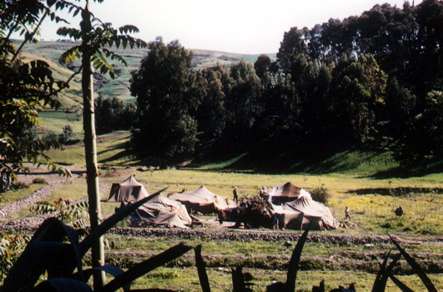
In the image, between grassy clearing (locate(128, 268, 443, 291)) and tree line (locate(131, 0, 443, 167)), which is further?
tree line (locate(131, 0, 443, 167))

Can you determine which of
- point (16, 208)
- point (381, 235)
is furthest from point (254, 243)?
point (16, 208)

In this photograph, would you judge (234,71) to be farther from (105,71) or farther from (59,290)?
(59,290)

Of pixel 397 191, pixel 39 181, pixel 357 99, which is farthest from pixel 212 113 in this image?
pixel 397 191

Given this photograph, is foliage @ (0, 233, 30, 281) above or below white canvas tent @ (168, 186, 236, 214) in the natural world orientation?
above

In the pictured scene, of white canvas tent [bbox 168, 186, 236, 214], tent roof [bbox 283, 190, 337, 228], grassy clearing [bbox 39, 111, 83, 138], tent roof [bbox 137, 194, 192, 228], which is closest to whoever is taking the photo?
tent roof [bbox 137, 194, 192, 228]

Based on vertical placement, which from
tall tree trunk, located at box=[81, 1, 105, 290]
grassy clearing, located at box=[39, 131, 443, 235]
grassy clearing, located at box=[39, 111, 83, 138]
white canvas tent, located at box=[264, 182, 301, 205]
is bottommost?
grassy clearing, located at box=[39, 131, 443, 235]

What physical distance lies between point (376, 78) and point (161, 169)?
3478 cm

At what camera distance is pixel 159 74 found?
72812 mm

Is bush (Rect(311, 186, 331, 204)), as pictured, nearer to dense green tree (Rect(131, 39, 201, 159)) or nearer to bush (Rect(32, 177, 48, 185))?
bush (Rect(32, 177, 48, 185))

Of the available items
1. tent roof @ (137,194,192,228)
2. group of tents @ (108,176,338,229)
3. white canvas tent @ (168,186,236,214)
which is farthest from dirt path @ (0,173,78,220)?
white canvas tent @ (168,186,236,214)

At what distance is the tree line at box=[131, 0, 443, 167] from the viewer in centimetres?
7338

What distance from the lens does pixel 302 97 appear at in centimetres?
8769

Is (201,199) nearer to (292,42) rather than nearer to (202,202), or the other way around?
(202,202)

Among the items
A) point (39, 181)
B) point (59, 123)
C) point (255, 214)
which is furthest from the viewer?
point (59, 123)
